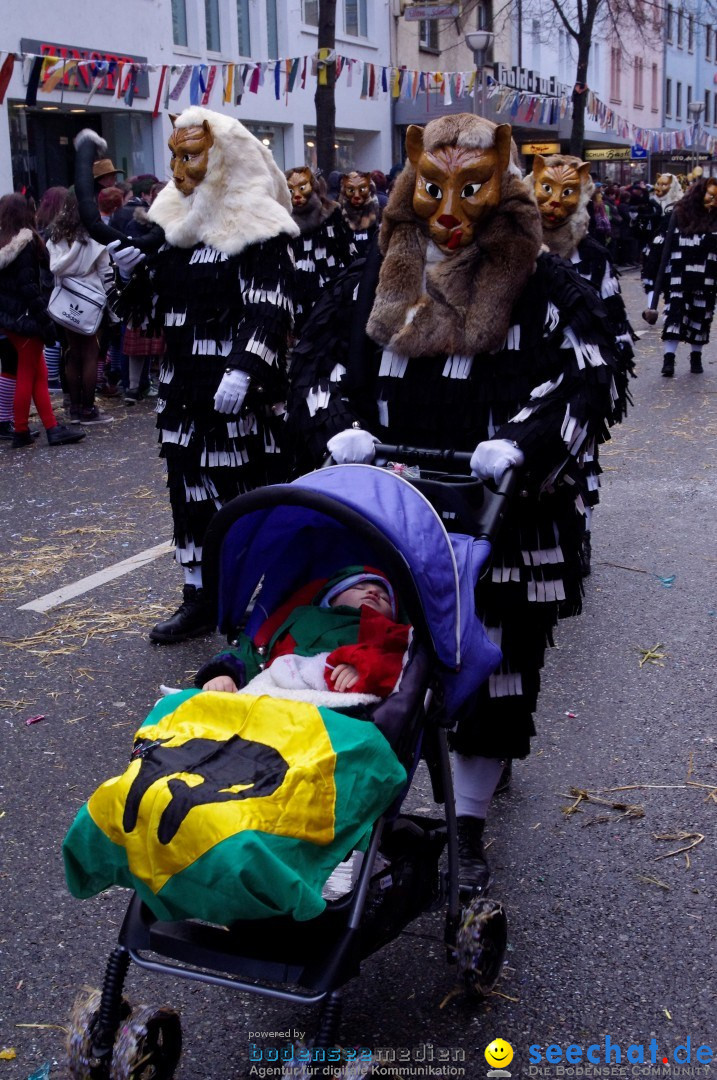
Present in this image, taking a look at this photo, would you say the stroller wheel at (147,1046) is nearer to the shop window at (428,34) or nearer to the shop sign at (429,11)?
the shop sign at (429,11)

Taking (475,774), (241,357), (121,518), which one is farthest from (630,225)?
(475,774)

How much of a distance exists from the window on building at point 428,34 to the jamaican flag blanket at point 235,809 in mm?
30589

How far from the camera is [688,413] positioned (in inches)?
419

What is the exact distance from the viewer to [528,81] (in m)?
35.0

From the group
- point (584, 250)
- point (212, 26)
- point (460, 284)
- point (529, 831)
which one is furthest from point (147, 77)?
point (529, 831)

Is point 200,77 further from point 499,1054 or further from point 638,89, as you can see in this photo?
point 638,89

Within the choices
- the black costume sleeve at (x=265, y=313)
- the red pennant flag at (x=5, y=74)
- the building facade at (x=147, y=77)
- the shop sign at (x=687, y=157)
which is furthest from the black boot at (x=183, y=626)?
the shop sign at (x=687, y=157)

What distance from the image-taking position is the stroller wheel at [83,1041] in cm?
240

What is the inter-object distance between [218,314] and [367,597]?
9.24 feet

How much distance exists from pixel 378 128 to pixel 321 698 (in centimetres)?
2700

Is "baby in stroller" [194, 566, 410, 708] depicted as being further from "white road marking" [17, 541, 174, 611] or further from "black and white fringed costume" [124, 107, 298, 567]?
"white road marking" [17, 541, 174, 611]

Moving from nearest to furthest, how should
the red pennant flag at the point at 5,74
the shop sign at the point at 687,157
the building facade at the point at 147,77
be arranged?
the red pennant flag at the point at 5,74, the building facade at the point at 147,77, the shop sign at the point at 687,157

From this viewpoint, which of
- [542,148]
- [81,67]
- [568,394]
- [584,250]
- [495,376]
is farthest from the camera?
[542,148]

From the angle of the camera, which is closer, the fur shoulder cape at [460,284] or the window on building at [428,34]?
the fur shoulder cape at [460,284]
